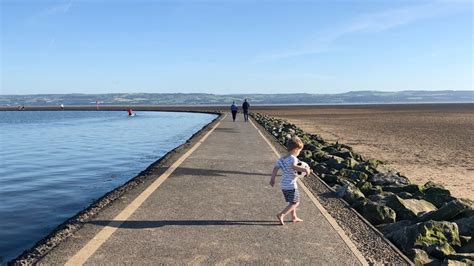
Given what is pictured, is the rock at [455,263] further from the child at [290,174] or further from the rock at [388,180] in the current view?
the rock at [388,180]

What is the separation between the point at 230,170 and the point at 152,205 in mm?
4202

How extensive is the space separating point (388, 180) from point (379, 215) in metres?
3.97

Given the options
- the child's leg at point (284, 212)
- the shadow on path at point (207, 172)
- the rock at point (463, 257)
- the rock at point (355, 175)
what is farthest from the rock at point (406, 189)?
the rock at point (463, 257)

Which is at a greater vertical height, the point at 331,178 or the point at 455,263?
the point at 455,263

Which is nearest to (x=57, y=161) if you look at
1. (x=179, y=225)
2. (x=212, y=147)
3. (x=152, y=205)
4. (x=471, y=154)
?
(x=212, y=147)

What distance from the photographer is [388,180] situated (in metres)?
11.0

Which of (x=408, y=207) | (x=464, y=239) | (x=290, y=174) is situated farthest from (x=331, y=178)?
(x=464, y=239)

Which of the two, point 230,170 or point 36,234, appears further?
point 230,170

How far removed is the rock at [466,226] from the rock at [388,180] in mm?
4090

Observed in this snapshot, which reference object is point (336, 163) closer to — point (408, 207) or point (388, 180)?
point (388, 180)

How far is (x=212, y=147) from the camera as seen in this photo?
17.5 meters

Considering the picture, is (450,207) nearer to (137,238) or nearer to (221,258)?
(221,258)

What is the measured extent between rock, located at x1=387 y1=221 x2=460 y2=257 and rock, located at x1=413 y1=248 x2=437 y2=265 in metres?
0.08

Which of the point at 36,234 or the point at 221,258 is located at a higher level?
the point at 221,258
